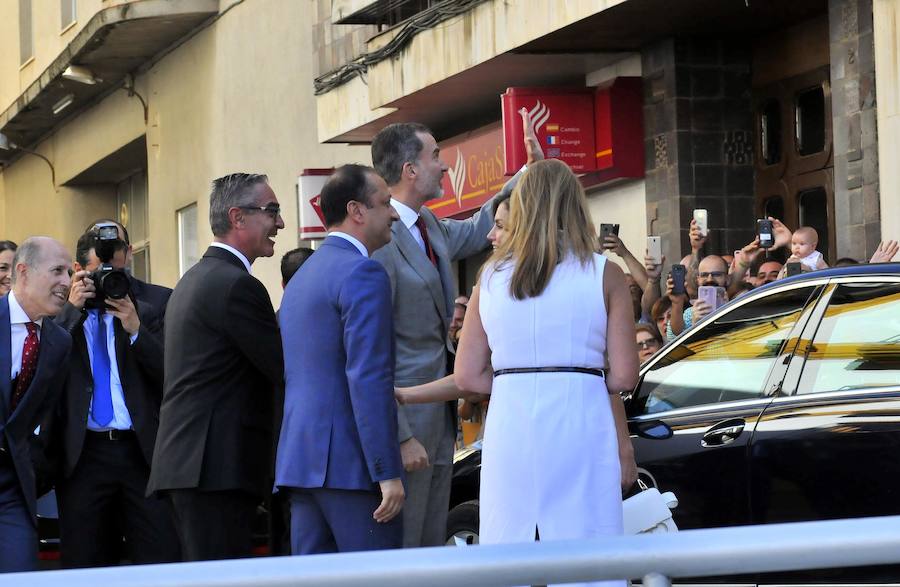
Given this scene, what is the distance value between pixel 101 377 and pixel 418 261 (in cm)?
221

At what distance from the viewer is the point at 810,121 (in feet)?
47.8

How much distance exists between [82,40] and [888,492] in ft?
76.9

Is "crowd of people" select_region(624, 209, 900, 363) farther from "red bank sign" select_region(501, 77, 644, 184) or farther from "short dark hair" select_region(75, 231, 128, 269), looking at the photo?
"red bank sign" select_region(501, 77, 644, 184)

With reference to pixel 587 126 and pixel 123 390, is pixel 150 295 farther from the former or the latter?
pixel 587 126

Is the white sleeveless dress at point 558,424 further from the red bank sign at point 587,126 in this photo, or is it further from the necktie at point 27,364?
the red bank sign at point 587,126

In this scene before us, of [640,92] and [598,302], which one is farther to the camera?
[640,92]

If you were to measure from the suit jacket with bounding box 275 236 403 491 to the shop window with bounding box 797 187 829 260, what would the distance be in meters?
9.31

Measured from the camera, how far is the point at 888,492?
19.6ft

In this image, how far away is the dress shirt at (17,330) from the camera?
711 cm

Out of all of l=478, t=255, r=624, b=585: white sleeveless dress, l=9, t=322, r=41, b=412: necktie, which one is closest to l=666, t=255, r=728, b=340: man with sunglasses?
l=9, t=322, r=41, b=412: necktie

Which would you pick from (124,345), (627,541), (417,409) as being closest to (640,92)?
(124,345)

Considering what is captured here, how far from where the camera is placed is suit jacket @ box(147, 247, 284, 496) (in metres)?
6.03

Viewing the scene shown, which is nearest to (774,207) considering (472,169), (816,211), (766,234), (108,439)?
(816,211)

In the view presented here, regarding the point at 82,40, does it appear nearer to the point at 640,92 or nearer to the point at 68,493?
the point at 640,92
